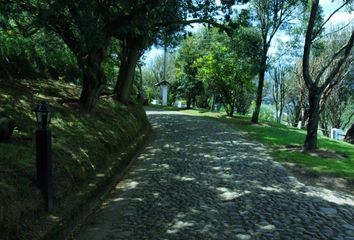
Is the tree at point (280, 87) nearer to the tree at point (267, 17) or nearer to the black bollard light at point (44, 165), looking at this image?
the tree at point (267, 17)

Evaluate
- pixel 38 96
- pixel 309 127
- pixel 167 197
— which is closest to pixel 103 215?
pixel 167 197

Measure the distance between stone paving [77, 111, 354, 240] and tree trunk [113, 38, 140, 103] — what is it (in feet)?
20.6

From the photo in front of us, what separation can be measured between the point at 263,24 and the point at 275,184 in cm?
1475

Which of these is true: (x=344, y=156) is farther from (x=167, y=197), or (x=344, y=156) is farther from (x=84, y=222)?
(x=84, y=222)

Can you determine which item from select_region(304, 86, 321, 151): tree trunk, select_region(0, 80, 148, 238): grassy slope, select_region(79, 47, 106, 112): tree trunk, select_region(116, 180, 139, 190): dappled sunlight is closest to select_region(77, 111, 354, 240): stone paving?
select_region(116, 180, 139, 190): dappled sunlight

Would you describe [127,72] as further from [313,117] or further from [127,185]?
[127,185]

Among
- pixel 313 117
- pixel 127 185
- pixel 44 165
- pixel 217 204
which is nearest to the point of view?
pixel 44 165

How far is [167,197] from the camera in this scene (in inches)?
297

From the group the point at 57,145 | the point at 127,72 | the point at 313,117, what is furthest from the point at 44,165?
the point at 127,72

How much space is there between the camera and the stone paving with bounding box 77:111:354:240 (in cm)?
588

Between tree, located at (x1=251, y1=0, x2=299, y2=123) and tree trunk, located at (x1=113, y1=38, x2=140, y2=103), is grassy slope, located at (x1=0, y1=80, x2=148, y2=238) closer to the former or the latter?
tree trunk, located at (x1=113, y1=38, x2=140, y2=103)

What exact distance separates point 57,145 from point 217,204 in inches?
121

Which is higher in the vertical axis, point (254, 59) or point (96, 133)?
point (254, 59)

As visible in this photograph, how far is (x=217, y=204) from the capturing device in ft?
23.5
